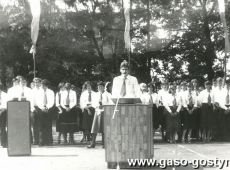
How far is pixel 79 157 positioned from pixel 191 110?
19.7 feet

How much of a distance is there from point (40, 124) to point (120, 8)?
40.6 feet

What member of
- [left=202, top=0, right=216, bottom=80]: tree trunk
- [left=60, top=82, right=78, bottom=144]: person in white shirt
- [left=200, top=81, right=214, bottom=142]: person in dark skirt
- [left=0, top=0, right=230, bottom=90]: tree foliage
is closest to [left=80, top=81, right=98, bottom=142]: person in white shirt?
[left=60, top=82, right=78, bottom=144]: person in white shirt

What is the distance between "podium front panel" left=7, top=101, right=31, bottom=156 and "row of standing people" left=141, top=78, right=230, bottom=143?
528cm

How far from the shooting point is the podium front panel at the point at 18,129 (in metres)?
12.1

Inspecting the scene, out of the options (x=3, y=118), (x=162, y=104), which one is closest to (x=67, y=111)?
(x=3, y=118)

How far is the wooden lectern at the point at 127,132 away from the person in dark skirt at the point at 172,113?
664cm

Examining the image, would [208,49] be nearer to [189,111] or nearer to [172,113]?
[189,111]

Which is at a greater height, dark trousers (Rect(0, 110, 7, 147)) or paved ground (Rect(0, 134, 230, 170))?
dark trousers (Rect(0, 110, 7, 147))

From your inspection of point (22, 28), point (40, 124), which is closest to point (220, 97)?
point (40, 124)

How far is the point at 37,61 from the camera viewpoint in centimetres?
2523

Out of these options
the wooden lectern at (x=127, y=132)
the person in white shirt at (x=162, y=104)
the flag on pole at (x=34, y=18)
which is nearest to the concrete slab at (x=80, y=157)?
the wooden lectern at (x=127, y=132)

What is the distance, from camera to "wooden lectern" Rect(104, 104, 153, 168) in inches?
383

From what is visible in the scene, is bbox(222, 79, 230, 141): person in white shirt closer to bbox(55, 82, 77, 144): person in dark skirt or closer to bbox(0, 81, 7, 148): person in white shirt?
bbox(55, 82, 77, 144): person in dark skirt

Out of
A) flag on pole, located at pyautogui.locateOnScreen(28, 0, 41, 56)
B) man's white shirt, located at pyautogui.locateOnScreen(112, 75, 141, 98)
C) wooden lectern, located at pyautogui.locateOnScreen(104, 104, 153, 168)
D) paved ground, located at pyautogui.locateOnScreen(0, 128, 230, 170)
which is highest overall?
flag on pole, located at pyautogui.locateOnScreen(28, 0, 41, 56)
